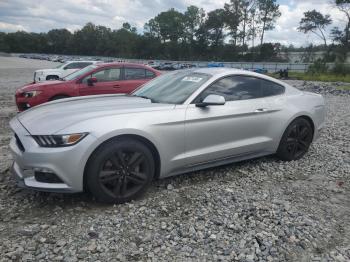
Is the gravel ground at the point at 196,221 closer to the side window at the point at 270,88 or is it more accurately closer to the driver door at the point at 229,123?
the driver door at the point at 229,123

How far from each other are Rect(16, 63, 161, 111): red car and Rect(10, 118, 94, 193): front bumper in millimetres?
4844

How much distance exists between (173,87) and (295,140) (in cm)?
217

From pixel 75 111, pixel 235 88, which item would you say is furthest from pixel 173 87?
pixel 75 111

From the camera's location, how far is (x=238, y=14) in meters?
85.0

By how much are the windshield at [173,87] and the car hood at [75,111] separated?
0.20 m

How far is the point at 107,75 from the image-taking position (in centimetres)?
834

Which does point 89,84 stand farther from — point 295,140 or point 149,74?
point 295,140

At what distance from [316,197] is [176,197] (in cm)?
170

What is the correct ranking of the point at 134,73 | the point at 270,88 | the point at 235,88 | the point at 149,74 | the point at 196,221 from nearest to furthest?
the point at 196,221
the point at 235,88
the point at 270,88
the point at 134,73
the point at 149,74

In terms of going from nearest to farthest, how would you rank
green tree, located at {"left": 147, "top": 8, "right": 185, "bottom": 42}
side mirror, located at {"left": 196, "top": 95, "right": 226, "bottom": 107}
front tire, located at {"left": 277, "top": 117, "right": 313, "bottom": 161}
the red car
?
side mirror, located at {"left": 196, "top": 95, "right": 226, "bottom": 107}, front tire, located at {"left": 277, "top": 117, "right": 313, "bottom": 161}, the red car, green tree, located at {"left": 147, "top": 8, "right": 185, "bottom": 42}

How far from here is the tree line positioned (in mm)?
72750

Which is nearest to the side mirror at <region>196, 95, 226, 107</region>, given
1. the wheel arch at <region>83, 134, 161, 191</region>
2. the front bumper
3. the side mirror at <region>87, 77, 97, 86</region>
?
the wheel arch at <region>83, 134, 161, 191</region>

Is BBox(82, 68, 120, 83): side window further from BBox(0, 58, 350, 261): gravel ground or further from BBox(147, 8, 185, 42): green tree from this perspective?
BBox(147, 8, 185, 42): green tree

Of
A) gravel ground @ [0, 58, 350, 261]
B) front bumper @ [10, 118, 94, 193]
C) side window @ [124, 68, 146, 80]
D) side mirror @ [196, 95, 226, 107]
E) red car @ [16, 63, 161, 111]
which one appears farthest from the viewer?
side window @ [124, 68, 146, 80]
